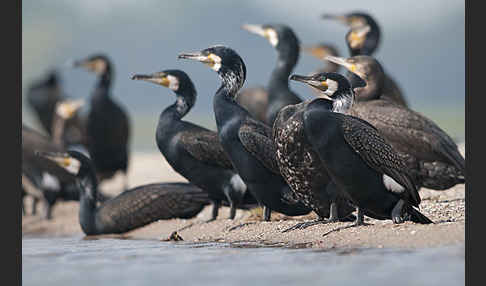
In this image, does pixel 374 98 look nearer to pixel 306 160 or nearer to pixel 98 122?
pixel 306 160

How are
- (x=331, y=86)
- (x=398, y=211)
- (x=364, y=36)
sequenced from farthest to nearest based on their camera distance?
(x=364, y=36), (x=331, y=86), (x=398, y=211)

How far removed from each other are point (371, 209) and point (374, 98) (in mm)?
2407

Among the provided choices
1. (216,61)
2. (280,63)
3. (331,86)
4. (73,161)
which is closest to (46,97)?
(73,161)

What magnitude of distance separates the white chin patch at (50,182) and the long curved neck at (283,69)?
13.0ft

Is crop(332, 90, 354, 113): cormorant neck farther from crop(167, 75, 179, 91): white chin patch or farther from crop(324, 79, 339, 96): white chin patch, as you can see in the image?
crop(167, 75, 179, 91): white chin patch

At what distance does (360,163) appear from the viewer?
7066 mm

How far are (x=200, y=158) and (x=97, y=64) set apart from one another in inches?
258

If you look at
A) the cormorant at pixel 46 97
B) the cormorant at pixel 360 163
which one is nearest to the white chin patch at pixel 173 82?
the cormorant at pixel 360 163

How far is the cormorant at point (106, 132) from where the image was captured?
1461cm

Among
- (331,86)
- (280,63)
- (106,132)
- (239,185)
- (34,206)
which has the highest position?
(280,63)

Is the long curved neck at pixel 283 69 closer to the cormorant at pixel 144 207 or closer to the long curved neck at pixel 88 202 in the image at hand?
the cormorant at pixel 144 207

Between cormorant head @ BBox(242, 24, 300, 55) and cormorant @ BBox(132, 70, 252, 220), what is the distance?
5.97ft

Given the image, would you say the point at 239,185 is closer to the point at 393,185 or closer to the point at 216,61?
the point at 216,61

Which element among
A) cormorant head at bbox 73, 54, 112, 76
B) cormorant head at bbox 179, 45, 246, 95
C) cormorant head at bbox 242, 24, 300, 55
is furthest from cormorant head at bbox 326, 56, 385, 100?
cormorant head at bbox 73, 54, 112, 76
